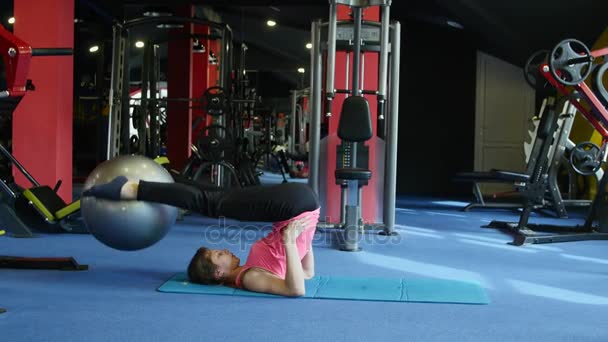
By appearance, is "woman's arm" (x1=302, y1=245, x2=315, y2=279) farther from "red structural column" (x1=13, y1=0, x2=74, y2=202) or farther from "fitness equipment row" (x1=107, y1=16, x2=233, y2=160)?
"red structural column" (x1=13, y1=0, x2=74, y2=202)

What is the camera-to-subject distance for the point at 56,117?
5.26 m

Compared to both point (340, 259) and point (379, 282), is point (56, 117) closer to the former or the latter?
point (340, 259)

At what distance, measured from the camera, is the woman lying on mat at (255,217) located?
7.46 ft

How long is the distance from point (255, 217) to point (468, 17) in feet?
20.7

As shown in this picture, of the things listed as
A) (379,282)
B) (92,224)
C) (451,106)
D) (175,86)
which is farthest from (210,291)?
(175,86)

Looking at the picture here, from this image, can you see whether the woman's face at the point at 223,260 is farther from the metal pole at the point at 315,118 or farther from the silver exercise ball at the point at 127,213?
the metal pole at the point at 315,118

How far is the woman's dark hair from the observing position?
2.82m

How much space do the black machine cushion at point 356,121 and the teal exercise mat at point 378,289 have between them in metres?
1.26

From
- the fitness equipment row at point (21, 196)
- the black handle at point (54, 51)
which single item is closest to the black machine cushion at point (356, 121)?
the fitness equipment row at point (21, 196)

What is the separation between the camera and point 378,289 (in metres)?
2.90

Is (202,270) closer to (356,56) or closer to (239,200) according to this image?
(239,200)

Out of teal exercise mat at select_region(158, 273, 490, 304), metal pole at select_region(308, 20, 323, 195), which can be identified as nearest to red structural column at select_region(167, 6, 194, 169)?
metal pole at select_region(308, 20, 323, 195)

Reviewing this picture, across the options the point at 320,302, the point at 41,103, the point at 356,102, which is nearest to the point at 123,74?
the point at 41,103

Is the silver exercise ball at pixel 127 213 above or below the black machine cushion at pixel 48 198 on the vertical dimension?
above
